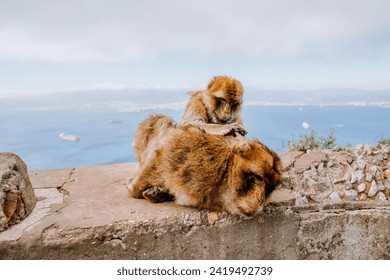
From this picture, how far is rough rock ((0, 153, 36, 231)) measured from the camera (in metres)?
1.84

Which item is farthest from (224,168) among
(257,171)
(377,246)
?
(377,246)

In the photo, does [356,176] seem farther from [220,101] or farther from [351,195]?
[220,101]

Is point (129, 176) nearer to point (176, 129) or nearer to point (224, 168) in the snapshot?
point (176, 129)

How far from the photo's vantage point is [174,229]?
6.47 feet

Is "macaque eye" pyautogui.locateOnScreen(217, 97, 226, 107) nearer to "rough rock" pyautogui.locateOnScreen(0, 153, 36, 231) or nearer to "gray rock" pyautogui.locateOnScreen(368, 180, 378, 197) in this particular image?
"rough rock" pyautogui.locateOnScreen(0, 153, 36, 231)

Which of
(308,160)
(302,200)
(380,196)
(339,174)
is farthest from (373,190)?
(302,200)

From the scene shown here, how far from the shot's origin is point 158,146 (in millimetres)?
2088

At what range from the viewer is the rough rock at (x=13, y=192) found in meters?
1.84

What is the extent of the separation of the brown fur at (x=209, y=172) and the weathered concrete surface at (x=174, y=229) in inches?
4.2

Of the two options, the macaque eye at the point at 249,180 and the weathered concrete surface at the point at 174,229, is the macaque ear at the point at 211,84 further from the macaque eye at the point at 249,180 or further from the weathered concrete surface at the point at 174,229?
the macaque eye at the point at 249,180

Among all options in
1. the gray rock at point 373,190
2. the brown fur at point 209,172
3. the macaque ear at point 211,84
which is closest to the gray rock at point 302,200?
the gray rock at point 373,190

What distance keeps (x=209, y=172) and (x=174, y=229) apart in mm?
413

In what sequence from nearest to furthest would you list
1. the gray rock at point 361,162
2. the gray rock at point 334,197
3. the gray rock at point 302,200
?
the gray rock at point 302,200, the gray rock at point 334,197, the gray rock at point 361,162

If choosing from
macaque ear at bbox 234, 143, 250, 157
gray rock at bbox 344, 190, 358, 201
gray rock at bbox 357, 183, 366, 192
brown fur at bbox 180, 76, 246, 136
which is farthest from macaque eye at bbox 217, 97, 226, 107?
gray rock at bbox 357, 183, 366, 192
